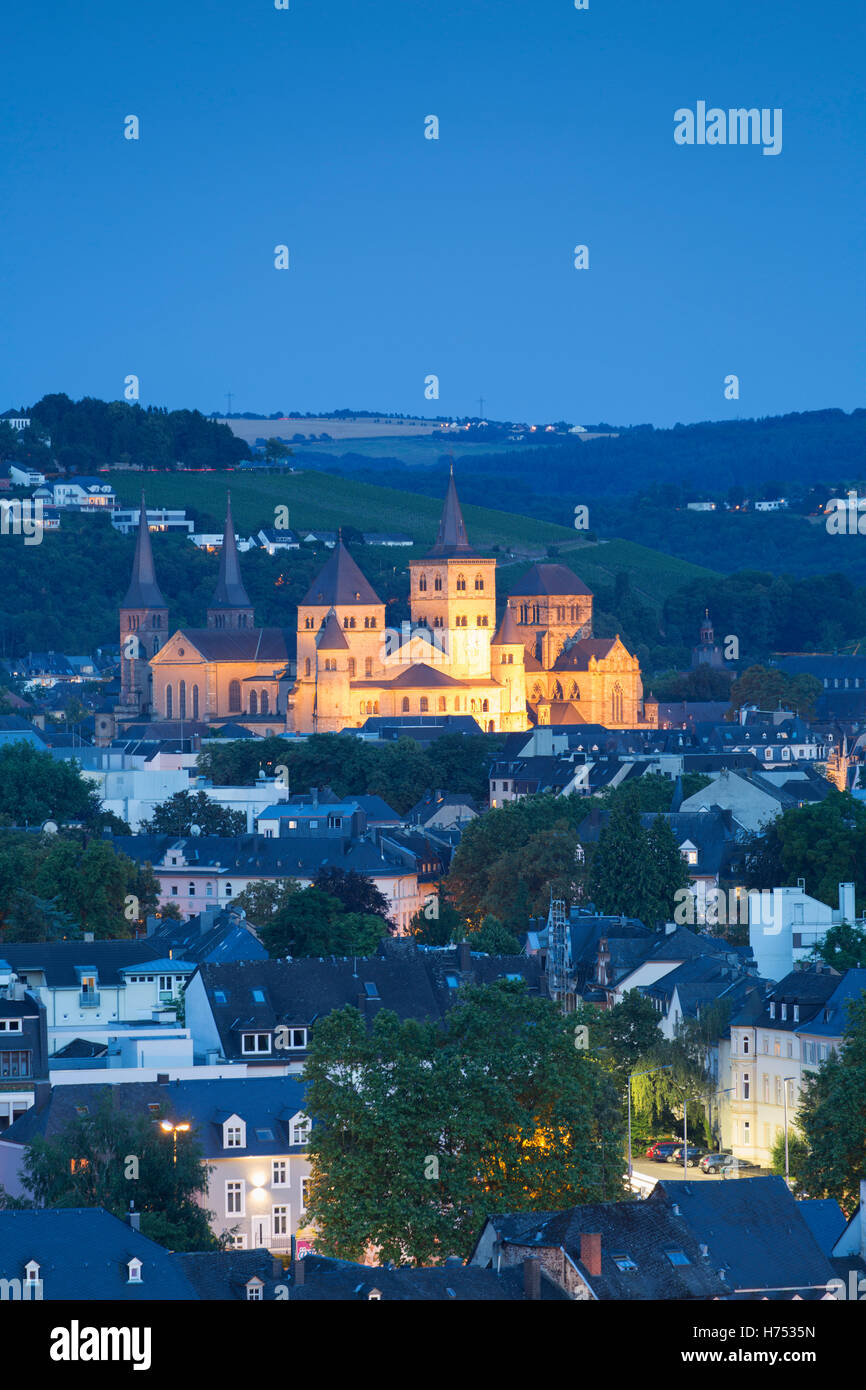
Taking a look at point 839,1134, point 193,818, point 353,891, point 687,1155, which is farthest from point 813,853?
point 839,1134

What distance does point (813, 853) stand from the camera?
7462cm

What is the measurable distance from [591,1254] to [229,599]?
164536 mm

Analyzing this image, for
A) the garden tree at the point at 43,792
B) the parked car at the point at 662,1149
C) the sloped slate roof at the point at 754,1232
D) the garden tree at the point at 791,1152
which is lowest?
the parked car at the point at 662,1149

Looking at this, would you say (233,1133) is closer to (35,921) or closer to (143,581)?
(35,921)

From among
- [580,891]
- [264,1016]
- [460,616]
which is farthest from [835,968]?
[460,616]

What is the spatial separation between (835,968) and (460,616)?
11578 centimetres

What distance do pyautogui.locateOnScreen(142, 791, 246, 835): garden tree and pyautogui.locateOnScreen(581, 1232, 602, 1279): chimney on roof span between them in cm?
7699

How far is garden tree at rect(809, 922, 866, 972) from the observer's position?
5359cm

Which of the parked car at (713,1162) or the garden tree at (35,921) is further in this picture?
the garden tree at (35,921)

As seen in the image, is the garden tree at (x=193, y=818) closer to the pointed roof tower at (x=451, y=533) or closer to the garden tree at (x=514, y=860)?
the garden tree at (x=514, y=860)

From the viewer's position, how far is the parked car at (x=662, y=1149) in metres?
A: 45.2

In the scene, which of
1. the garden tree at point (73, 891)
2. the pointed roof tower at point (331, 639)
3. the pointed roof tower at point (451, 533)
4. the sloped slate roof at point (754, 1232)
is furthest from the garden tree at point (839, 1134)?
the pointed roof tower at point (451, 533)

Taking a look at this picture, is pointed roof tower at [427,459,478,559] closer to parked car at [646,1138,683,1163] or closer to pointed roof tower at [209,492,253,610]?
pointed roof tower at [209,492,253,610]

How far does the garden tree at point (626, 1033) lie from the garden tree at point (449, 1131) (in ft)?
28.6
